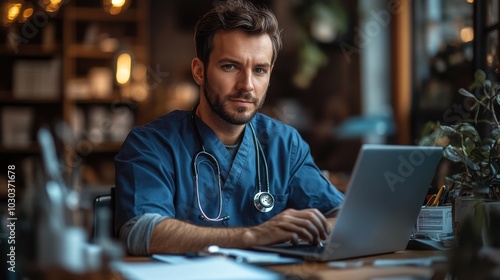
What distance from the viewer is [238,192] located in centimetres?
218

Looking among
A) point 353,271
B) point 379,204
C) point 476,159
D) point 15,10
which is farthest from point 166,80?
point 353,271

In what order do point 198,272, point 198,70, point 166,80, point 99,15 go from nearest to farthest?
point 198,272 → point 198,70 → point 99,15 → point 166,80

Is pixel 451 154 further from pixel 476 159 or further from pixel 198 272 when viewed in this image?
pixel 198 272

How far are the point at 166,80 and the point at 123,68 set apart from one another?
245 cm

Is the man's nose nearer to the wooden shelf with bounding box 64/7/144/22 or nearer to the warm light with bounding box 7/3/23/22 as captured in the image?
the warm light with bounding box 7/3/23/22

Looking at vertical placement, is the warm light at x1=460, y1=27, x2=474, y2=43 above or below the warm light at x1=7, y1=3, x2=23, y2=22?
below

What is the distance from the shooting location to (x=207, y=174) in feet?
7.08

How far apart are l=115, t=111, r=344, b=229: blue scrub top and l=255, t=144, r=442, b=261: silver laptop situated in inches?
14.3

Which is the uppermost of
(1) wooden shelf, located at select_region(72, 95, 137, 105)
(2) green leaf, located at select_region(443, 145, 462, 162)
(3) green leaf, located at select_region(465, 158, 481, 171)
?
(2) green leaf, located at select_region(443, 145, 462, 162)

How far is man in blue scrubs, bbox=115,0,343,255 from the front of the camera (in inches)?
79.8

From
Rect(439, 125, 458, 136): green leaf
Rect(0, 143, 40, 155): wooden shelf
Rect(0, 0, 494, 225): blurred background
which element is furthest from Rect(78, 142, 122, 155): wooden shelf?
Rect(439, 125, 458, 136): green leaf

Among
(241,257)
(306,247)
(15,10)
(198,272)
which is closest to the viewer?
(198,272)

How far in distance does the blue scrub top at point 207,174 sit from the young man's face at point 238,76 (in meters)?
0.10

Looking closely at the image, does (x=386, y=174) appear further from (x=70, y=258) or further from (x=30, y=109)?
(x=30, y=109)
